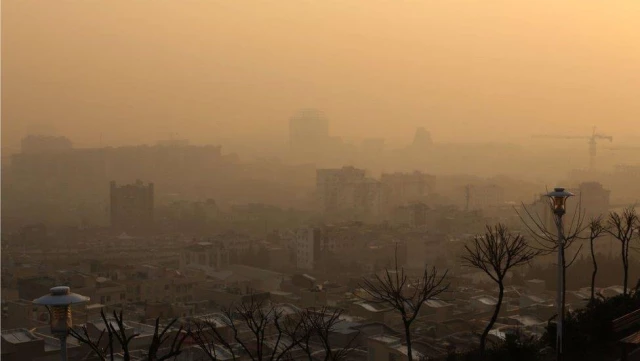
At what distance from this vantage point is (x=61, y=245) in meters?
17.6

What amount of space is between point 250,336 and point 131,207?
16250 millimetres

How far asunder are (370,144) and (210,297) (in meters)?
27.3

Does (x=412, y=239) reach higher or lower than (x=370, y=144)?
lower

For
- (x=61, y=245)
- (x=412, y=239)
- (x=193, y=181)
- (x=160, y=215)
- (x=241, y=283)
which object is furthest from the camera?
(x=193, y=181)

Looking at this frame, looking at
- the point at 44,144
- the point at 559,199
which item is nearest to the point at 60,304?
the point at 559,199

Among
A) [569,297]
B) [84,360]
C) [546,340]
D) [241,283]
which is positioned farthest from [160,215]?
[546,340]

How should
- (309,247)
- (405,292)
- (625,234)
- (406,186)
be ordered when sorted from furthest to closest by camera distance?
(406,186) → (309,247) → (405,292) → (625,234)

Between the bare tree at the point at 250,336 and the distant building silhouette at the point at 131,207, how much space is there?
47.3 ft

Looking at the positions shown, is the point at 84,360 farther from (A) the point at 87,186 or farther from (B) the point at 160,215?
(A) the point at 87,186

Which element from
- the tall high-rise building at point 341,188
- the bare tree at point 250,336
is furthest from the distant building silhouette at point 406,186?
the bare tree at point 250,336

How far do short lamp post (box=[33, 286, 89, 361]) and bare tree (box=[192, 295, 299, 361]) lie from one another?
494mm

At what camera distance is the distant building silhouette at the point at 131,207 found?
71.9 ft

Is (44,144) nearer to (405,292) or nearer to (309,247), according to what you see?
(309,247)

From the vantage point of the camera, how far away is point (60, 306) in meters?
1.97
